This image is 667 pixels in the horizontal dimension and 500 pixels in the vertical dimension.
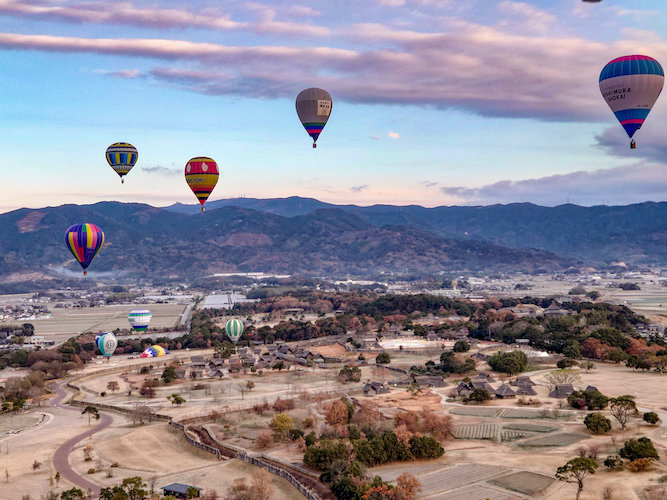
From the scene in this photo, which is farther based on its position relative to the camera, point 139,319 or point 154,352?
point 139,319

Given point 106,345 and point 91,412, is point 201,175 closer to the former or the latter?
point 91,412

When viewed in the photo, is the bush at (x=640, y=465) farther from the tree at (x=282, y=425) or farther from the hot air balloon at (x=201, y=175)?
the hot air balloon at (x=201, y=175)

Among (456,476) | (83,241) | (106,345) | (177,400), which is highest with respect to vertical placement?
(83,241)

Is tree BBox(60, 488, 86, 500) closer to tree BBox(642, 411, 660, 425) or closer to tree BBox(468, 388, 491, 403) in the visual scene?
tree BBox(468, 388, 491, 403)

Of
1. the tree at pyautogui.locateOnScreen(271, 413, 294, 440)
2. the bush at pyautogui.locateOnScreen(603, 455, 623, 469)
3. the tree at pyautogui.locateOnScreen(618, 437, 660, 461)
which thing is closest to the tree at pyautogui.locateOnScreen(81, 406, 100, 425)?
the tree at pyautogui.locateOnScreen(271, 413, 294, 440)

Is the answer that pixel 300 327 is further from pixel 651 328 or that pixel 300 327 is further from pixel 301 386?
pixel 651 328

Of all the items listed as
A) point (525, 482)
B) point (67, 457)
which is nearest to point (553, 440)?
point (525, 482)

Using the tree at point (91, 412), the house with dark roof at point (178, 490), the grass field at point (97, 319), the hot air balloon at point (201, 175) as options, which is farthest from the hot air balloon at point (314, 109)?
the grass field at point (97, 319)
